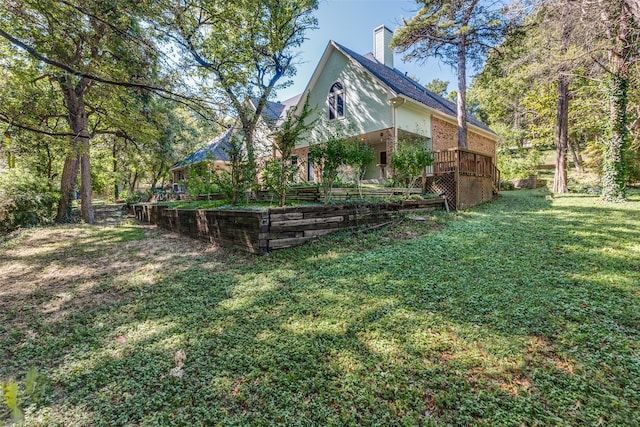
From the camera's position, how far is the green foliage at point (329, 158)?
6234 mm

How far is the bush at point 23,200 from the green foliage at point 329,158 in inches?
402

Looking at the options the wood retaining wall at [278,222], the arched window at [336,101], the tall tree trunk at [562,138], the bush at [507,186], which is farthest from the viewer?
the bush at [507,186]

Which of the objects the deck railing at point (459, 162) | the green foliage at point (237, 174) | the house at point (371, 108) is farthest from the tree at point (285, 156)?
the house at point (371, 108)

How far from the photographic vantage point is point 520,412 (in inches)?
70.1

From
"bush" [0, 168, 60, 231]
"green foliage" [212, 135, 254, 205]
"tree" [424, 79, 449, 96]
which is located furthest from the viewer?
"tree" [424, 79, 449, 96]

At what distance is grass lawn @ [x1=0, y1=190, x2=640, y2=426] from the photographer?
6.20 feet

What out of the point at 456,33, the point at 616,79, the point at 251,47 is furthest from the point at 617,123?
the point at 251,47

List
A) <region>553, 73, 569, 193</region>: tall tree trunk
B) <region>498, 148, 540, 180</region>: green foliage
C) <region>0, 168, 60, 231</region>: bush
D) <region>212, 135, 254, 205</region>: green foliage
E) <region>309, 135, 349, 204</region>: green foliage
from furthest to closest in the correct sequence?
<region>498, 148, 540, 180</region>: green foliage < <region>553, 73, 569, 193</region>: tall tree trunk < <region>0, 168, 60, 231</region>: bush < <region>212, 135, 254, 205</region>: green foliage < <region>309, 135, 349, 204</region>: green foliage

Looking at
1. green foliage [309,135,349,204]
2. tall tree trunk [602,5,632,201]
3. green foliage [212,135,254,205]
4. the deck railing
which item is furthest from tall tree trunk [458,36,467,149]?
green foliage [212,135,254,205]

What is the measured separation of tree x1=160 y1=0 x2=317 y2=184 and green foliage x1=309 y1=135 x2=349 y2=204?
474cm

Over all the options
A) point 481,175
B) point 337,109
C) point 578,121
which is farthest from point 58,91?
point 578,121

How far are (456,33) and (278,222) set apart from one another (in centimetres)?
1127

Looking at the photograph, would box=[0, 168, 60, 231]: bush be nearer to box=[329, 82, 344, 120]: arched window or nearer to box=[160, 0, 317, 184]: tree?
box=[160, 0, 317, 184]: tree

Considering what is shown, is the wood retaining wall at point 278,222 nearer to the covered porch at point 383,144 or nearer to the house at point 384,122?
the house at point 384,122
